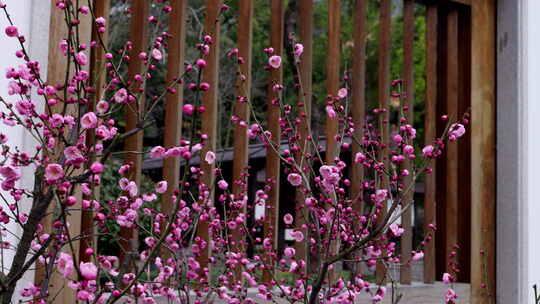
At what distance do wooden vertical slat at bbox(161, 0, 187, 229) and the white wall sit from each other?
432 mm

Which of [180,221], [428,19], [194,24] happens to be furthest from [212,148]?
[194,24]

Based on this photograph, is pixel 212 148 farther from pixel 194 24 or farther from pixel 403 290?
pixel 194 24

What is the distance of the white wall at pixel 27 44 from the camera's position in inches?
64.7

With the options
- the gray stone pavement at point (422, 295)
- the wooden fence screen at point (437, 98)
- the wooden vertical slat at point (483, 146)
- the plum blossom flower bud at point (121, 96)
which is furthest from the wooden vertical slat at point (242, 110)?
the wooden vertical slat at point (483, 146)

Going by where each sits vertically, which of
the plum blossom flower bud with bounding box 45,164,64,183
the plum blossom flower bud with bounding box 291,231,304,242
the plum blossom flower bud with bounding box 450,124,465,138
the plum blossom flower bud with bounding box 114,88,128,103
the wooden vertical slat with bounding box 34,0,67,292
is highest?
the wooden vertical slat with bounding box 34,0,67,292

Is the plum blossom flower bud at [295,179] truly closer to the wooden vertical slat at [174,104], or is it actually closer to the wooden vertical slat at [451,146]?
the wooden vertical slat at [174,104]

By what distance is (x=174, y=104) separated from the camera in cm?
211

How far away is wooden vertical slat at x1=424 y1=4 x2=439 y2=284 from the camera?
9.20ft

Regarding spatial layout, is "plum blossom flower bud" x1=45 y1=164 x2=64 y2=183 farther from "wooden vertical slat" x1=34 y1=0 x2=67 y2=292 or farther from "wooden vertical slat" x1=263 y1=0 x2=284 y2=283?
"wooden vertical slat" x1=263 y1=0 x2=284 y2=283

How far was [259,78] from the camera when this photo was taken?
10.3 meters

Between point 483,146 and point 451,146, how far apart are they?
0.14 meters

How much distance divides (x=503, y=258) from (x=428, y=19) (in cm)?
102
